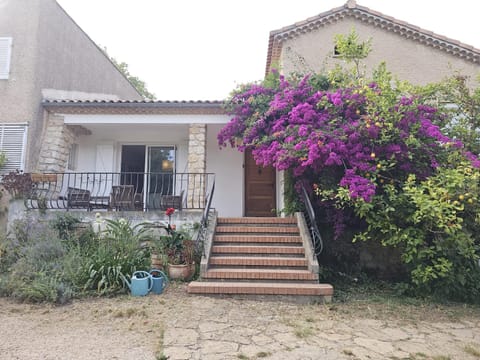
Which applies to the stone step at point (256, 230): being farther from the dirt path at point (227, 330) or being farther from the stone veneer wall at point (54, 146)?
the stone veneer wall at point (54, 146)

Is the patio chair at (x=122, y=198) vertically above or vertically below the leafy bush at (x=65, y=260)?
above

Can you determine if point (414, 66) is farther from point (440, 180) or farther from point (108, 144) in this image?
point (108, 144)

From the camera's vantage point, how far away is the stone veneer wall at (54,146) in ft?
25.0

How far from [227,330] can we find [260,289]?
1.20m

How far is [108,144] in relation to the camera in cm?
920

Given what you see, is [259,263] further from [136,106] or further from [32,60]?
[32,60]

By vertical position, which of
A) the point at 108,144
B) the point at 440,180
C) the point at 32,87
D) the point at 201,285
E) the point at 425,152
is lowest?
the point at 201,285

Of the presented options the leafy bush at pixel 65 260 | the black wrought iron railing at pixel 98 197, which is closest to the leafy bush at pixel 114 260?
the leafy bush at pixel 65 260

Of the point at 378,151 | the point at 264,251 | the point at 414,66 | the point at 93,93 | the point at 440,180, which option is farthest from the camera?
the point at 93,93

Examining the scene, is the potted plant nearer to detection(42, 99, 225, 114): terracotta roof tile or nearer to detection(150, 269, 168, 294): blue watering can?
detection(150, 269, 168, 294): blue watering can

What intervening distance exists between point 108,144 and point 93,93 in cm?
251

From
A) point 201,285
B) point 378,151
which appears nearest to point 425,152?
point 378,151

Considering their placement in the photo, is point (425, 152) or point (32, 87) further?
point (32, 87)

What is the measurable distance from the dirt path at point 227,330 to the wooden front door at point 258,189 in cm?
458
